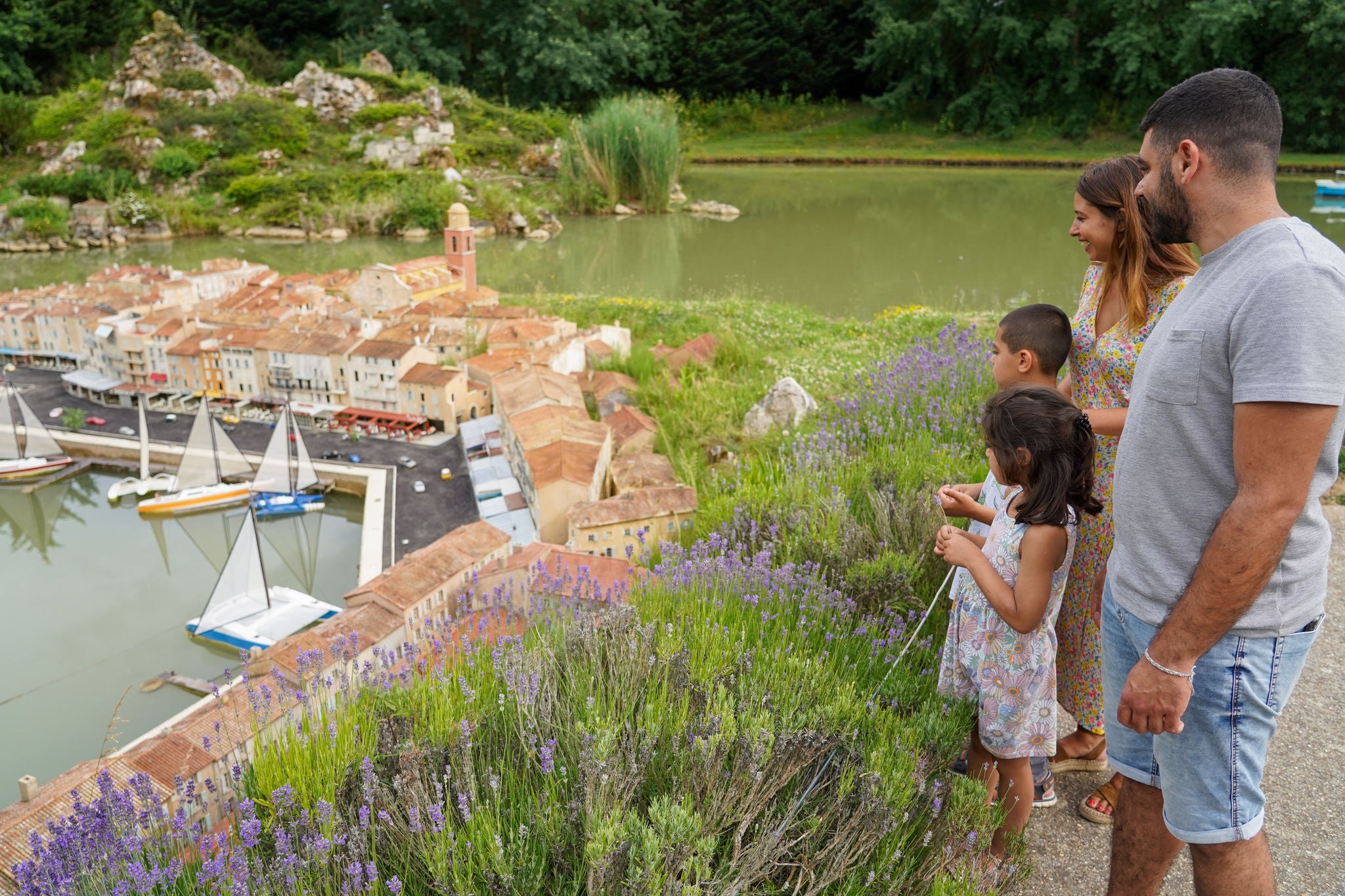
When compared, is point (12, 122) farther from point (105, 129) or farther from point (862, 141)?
point (862, 141)

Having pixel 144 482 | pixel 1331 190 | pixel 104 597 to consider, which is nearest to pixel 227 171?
pixel 144 482

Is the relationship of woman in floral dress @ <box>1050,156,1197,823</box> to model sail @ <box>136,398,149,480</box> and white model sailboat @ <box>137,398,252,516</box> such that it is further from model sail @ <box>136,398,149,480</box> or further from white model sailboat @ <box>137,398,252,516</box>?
model sail @ <box>136,398,149,480</box>

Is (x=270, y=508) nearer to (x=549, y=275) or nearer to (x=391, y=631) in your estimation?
(x=391, y=631)

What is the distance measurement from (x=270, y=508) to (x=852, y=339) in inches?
293

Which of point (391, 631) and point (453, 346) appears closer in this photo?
point (391, 631)

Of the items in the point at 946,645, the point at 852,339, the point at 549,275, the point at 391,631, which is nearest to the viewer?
the point at 946,645

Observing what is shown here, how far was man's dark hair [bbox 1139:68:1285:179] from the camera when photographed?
1.84 metres

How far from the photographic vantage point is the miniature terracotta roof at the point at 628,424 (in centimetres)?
876

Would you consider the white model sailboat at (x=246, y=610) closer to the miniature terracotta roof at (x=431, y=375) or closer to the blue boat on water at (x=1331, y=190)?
the miniature terracotta roof at (x=431, y=375)

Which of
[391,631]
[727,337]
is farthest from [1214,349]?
[727,337]

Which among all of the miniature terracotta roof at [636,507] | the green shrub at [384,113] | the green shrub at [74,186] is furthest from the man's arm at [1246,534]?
the green shrub at [384,113]

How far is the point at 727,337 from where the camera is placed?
11242mm

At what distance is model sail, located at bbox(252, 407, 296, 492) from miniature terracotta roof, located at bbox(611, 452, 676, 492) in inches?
196

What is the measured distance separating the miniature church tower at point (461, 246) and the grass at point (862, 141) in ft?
68.8
